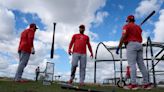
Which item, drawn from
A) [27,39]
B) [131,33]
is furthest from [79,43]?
[131,33]

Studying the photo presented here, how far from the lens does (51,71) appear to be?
728 inches

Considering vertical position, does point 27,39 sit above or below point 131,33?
above

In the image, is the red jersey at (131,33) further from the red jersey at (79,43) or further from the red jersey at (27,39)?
the red jersey at (27,39)

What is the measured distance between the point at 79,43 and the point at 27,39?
1825 millimetres

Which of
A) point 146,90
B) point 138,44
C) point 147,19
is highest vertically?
point 147,19

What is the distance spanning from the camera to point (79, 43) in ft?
34.3

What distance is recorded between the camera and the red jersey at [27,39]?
34.1ft

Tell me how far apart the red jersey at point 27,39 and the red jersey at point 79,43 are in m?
1.39

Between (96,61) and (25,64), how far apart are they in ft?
18.9

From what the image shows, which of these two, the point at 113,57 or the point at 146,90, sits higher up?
the point at 113,57

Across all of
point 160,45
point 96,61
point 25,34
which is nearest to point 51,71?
point 96,61

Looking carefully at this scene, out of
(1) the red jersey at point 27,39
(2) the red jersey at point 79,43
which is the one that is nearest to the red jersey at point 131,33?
(2) the red jersey at point 79,43

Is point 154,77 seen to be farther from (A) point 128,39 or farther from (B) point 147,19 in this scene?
(A) point 128,39

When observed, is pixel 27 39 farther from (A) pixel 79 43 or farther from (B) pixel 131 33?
(B) pixel 131 33
